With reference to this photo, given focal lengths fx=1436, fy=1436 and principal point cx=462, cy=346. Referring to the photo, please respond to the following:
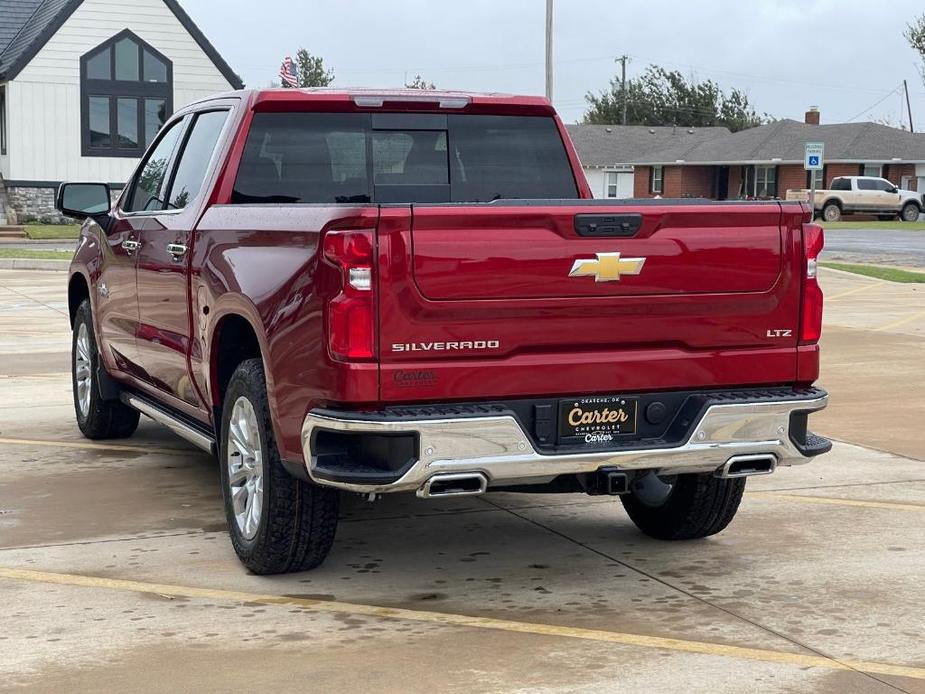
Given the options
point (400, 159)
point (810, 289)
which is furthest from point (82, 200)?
point (810, 289)

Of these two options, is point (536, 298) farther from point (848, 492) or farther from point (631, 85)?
point (631, 85)

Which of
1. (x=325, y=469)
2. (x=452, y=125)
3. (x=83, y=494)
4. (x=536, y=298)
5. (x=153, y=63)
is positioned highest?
(x=153, y=63)

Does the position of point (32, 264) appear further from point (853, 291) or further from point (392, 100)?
point (392, 100)

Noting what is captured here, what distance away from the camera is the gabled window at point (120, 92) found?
136 feet

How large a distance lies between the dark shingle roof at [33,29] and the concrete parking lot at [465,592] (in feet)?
112

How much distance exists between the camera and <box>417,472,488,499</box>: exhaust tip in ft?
17.1

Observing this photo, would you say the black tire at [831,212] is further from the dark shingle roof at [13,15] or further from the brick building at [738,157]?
the dark shingle roof at [13,15]

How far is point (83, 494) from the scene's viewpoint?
7.68 m

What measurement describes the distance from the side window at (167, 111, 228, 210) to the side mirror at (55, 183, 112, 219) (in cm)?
112

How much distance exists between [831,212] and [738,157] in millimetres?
13343

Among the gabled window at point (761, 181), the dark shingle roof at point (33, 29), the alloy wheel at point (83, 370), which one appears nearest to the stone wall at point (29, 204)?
the dark shingle roof at point (33, 29)

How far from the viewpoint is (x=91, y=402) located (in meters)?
9.10

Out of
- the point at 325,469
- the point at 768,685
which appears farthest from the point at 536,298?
the point at 768,685

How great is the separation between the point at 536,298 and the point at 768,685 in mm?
1590
